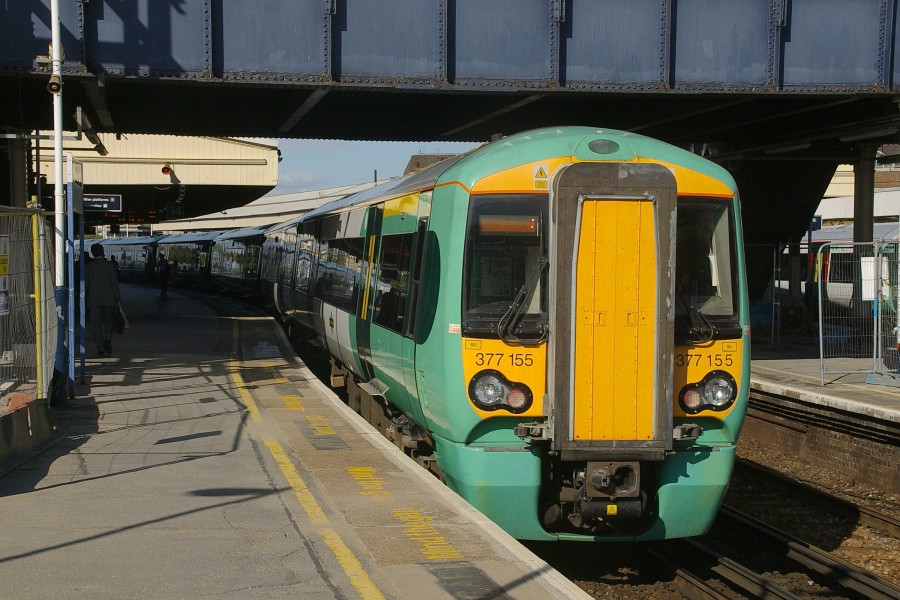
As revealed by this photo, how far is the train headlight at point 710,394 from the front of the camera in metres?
6.80

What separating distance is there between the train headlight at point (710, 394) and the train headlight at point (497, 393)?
3.58 ft

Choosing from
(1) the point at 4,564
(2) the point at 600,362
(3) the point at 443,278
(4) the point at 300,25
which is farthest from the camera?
(4) the point at 300,25

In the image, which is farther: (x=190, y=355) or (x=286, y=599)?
(x=190, y=355)

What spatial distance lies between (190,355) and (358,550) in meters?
11.4

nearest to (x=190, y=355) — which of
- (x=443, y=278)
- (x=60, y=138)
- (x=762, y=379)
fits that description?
(x=60, y=138)

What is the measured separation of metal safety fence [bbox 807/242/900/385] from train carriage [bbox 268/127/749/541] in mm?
6009

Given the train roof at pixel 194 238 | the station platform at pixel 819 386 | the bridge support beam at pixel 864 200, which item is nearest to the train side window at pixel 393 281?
the station platform at pixel 819 386

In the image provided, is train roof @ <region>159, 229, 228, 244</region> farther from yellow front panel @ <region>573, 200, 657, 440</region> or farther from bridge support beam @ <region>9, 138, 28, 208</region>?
yellow front panel @ <region>573, 200, 657, 440</region>

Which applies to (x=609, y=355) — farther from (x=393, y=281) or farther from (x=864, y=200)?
(x=864, y=200)

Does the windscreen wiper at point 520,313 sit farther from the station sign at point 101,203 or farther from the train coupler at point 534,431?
the station sign at point 101,203

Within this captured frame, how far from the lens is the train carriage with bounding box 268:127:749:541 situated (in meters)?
6.50

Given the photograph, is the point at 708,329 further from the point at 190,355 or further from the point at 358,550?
the point at 190,355

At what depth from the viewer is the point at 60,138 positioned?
Answer: 1123 centimetres

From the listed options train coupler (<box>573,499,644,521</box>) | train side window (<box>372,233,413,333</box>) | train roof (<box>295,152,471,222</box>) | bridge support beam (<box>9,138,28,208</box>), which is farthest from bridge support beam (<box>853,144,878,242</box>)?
bridge support beam (<box>9,138,28,208</box>)
